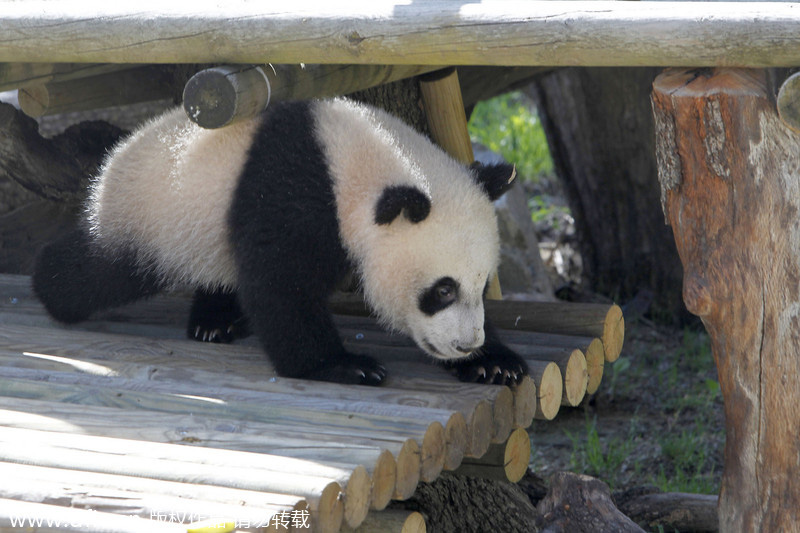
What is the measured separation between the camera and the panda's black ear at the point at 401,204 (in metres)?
2.76

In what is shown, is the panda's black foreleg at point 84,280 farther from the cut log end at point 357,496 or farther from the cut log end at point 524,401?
the cut log end at point 357,496

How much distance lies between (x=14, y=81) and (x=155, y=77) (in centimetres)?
101

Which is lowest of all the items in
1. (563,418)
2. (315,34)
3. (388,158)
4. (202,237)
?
(563,418)

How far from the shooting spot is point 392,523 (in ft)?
7.86

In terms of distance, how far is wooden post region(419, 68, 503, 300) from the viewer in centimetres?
401

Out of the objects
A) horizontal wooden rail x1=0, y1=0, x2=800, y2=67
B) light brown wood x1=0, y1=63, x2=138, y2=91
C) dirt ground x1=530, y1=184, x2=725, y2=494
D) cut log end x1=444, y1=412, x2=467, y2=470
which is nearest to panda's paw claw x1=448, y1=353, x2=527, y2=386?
cut log end x1=444, y1=412, x2=467, y2=470

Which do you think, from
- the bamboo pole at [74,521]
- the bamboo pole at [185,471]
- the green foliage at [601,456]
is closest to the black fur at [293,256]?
the bamboo pole at [185,471]

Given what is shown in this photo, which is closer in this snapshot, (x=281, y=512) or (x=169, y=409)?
(x=281, y=512)

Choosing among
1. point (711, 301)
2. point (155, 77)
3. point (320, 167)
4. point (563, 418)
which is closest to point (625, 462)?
point (563, 418)

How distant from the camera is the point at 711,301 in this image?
2.57 m

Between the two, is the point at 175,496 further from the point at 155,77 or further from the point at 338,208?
the point at 155,77

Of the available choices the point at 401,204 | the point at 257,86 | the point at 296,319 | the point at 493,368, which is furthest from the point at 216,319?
the point at 493,368

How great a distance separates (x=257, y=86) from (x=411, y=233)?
70 cm

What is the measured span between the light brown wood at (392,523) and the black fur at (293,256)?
54 cm
